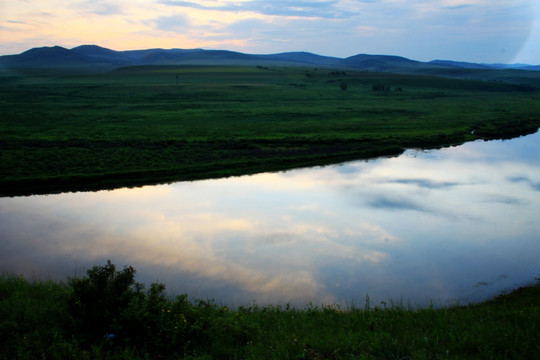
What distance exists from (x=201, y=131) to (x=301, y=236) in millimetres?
36024

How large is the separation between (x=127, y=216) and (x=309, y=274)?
43.1ft

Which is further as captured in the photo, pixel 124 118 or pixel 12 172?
pixel 124 118

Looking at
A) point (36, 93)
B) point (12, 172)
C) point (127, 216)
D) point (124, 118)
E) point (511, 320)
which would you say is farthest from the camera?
point (36, 93)

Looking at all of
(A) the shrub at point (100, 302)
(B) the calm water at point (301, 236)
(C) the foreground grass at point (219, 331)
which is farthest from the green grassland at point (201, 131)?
(C) the foreground grass at point (219, 331)

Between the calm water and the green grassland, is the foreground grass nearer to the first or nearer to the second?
the calm water

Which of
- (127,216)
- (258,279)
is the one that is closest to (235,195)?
(127,216)

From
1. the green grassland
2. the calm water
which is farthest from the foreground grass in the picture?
the green grassland

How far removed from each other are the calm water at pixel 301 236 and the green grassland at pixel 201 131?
3619 mm

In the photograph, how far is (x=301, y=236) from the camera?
2366cm

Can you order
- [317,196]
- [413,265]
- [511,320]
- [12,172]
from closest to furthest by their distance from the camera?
[511,320] → [413,265] → [317,196] → [12,172]

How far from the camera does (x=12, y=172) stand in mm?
34781

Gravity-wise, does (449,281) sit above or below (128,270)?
below

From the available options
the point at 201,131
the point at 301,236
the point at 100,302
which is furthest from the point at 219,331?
the point at 201,131

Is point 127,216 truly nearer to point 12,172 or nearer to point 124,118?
point 12,172
